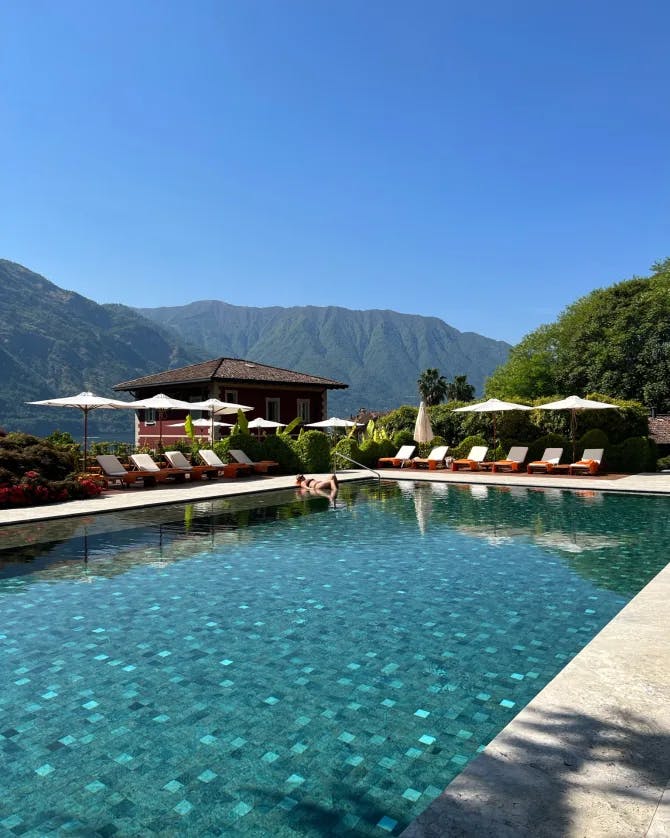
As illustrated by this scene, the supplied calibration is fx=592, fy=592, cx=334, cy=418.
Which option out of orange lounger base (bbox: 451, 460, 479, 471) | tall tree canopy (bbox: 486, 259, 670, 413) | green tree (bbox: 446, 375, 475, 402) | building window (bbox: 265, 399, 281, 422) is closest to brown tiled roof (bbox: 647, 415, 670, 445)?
tall tree canopy (bbox: 486, 259, 670, 413)

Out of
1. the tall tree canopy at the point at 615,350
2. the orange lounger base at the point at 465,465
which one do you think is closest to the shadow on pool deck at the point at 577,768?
the orange lounger base at the point at 465,465

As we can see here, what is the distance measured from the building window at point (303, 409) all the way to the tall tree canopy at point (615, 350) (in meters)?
12.5

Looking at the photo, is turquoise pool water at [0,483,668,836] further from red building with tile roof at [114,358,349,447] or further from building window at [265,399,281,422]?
building window at [265,399,281,422]

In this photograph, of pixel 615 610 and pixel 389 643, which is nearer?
pixel 389 643

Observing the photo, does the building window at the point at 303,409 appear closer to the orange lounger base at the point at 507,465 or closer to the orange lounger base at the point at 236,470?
the orange lounger base at the point at 236,470

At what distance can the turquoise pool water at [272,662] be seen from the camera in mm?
3182

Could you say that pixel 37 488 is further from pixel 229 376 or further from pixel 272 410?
pixel 272 410

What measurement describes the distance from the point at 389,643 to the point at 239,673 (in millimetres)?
1433

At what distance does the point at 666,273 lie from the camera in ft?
147

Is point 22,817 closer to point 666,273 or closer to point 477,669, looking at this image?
point 477,669

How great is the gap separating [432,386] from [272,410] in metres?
45.8

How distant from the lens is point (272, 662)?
5.05 m

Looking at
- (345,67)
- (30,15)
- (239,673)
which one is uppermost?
(345,67)

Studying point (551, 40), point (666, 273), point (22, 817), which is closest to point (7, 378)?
point (666, 273)
